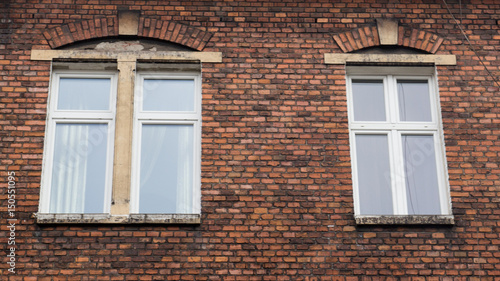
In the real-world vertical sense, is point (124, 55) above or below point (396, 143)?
above

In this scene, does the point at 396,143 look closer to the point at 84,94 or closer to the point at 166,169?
the point at 166,169

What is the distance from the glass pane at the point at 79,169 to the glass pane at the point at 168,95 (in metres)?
0.71

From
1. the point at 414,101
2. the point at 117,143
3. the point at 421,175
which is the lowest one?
the point at 421,175

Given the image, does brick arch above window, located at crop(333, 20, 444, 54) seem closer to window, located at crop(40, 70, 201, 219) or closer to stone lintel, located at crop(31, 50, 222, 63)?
stone lintel, located at crop(31, 50, 222, 63)

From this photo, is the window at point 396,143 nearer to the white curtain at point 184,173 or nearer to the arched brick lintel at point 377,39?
the arched brick lintel at point 377,39

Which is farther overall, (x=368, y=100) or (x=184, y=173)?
(x=368, y=100)

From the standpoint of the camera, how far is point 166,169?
9.45 meters

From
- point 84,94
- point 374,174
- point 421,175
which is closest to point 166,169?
point 84,94

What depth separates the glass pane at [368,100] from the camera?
32.2 feet

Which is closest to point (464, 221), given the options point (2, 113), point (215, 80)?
point (215, 80)

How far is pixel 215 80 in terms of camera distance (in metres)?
9.65

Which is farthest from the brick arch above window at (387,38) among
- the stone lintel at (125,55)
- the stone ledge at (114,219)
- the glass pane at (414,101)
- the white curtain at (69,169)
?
the white curtain at (69,169)

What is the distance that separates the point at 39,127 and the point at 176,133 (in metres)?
1.72

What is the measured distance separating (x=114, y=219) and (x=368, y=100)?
3675mm
